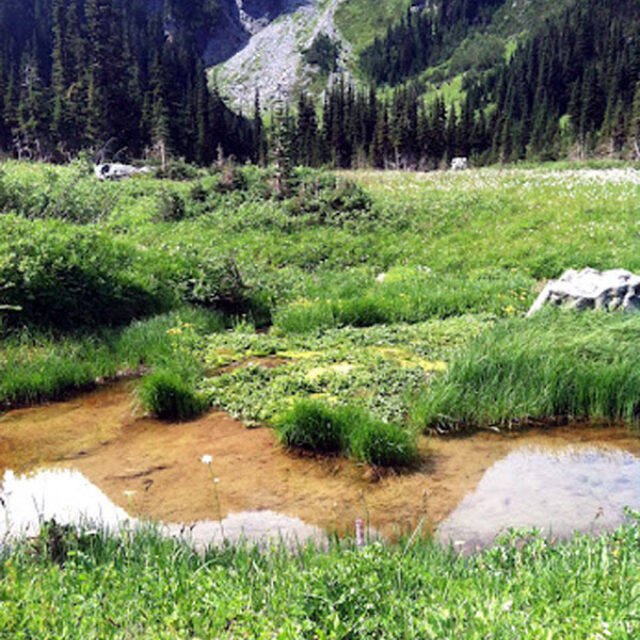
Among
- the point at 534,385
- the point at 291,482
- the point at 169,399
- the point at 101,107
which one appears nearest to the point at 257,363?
the point at 169,399

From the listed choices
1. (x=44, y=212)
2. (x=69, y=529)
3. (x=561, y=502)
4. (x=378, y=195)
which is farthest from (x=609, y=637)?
(x=378, y=195)

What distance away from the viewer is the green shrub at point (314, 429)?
20.3 ft

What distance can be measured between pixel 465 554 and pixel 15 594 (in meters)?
3.01

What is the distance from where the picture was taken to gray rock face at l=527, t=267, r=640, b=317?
10062 millimetres

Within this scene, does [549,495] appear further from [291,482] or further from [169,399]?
[169,399]

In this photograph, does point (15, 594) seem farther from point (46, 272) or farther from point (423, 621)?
point (46, 272)

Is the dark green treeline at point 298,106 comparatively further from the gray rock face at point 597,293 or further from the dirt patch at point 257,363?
the dirt patch at point 257,363

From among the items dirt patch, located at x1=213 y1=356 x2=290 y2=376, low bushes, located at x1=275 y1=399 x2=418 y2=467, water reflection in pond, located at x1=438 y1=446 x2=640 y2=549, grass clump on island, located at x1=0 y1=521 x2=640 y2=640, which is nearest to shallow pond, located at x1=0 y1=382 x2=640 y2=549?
water reflection in pond, located at x1=438 y1=446 x2=640 y2=549

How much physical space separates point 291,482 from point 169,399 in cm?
261

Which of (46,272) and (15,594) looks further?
(46,272)

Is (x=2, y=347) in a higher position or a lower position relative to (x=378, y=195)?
lower

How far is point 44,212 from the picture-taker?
14.9 metres

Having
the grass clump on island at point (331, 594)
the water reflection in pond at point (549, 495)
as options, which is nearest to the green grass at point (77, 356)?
the grass clump on island at point (331, 594)

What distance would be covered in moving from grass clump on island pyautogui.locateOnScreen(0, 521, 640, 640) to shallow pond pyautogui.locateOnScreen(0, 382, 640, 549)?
0.65 m
